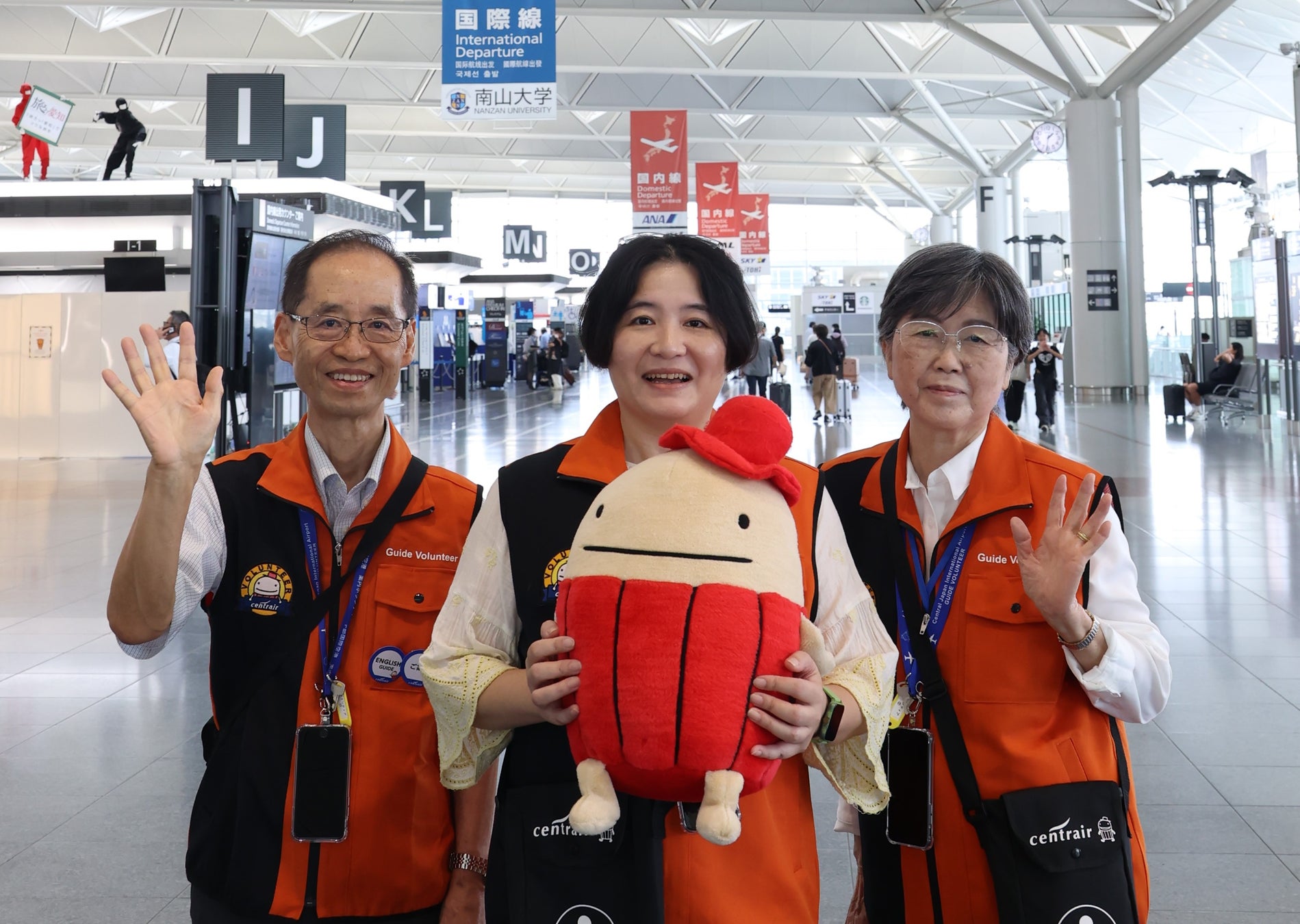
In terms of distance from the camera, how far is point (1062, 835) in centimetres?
185

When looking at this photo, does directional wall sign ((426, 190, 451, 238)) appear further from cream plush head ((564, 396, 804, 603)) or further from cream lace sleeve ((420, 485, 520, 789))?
cream plush head ((564, 396, 804, 603))

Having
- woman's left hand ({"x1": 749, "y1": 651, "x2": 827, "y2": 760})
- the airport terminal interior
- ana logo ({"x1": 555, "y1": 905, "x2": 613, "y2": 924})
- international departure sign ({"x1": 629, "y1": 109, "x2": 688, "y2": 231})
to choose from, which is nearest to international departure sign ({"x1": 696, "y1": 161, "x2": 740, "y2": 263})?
the airport terminal interior

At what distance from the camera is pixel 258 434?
6691 millimetres

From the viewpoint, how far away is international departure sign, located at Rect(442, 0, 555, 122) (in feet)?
37.1

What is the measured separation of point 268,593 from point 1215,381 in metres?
19.4

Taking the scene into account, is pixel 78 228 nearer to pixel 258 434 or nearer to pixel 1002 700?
pixel 258 434

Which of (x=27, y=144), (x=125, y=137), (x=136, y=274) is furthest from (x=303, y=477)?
(x=27, y=144)

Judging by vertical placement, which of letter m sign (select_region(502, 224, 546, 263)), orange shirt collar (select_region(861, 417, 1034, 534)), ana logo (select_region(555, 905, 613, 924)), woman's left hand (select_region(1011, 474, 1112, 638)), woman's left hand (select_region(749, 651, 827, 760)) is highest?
letter m sign (select_region(502, 224, 546, 263))

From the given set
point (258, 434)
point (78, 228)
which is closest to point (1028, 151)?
point (78, 228)

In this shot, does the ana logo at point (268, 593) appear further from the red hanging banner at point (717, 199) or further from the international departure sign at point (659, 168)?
the red hanging banner at point (717, 199)

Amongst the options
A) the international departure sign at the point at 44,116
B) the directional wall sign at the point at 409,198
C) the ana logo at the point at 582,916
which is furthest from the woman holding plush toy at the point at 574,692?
the directional wall sign at the point at 409,198

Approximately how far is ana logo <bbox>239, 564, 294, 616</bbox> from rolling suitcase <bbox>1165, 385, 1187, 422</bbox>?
58.8 feet

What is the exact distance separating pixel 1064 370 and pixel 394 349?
27.8 meters

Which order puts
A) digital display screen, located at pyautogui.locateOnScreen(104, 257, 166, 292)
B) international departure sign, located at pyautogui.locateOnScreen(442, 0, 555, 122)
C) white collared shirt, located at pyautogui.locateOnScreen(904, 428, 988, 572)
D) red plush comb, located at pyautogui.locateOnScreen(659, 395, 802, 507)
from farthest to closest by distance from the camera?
digital display screen, located at pyautogui.locateOnScreen(104, 257, 166, 292), international departure sign, located at pyautogui.locateOnScreen(442, 0, 555, 122), white collared shirt, located at pyautogui.locateOnScreen(904, 428, 988, 572), red plush comb, located at pyautogui.locateOnScreen(659, 395, 802, 507)
